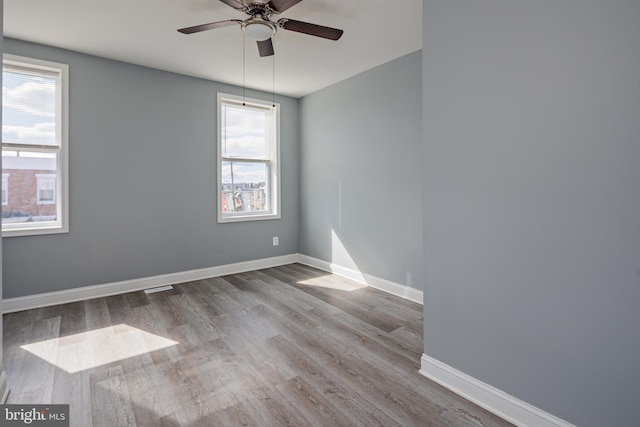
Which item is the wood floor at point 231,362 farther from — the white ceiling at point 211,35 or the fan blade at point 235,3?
the white ceiling at point 211,35

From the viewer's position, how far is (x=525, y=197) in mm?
1622

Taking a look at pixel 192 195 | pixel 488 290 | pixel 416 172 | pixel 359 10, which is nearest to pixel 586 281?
pixel 488 290

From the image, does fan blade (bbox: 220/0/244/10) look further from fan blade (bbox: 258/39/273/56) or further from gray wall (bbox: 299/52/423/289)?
gray wall (bbox: 299/52/423/289)

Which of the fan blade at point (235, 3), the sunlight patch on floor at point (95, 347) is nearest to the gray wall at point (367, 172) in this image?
the fan blade at point (235, 3)

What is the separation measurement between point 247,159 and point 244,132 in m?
0.41

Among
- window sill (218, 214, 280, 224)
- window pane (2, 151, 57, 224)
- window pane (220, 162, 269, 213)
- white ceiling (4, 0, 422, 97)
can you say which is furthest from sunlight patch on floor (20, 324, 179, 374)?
white ceiling (4, 0, 422, 97)

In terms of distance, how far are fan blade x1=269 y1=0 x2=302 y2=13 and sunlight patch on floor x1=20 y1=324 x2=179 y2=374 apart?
8.70ft

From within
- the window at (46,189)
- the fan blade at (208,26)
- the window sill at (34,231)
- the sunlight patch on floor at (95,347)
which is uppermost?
the fan blade at (208,26)

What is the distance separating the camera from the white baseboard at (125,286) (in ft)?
10.5

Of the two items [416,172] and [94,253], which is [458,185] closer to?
[416,172]

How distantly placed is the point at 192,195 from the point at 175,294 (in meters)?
1.29

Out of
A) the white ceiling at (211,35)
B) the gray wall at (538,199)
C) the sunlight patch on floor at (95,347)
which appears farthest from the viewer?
the white ceiling at (211,35)

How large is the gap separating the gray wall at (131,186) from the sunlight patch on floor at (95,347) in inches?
42.8

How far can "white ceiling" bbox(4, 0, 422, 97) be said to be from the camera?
255 cm
